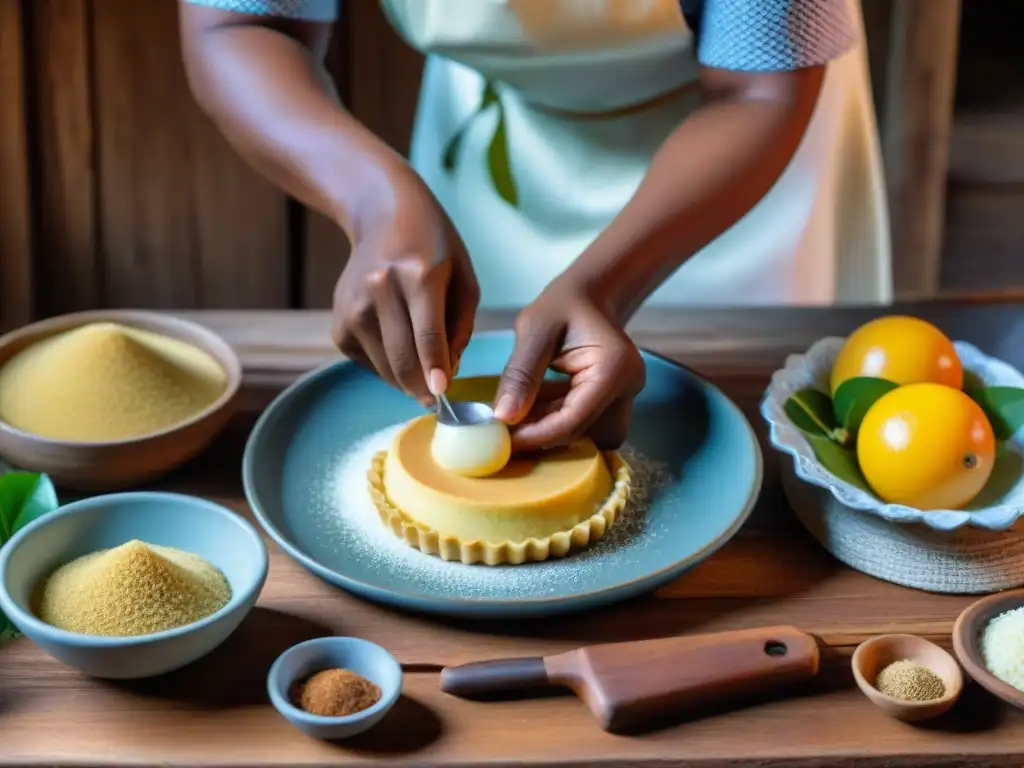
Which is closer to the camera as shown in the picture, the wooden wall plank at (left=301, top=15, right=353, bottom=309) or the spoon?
the spoon

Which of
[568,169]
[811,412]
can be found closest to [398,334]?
[811,412]

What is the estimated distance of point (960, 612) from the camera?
911mm

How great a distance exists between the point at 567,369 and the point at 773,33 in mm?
406

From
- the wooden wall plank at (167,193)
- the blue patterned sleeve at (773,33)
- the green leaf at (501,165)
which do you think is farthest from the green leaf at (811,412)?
the wooden wall plank at (167,193)

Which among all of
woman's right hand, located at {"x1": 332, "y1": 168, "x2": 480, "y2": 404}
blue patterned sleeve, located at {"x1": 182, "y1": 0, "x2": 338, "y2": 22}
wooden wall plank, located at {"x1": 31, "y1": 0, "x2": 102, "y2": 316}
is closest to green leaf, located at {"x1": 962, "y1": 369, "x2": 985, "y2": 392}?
woman's right hand, located at {"x1": 332, "y1": 168, "x2": 480, "y2": 404}

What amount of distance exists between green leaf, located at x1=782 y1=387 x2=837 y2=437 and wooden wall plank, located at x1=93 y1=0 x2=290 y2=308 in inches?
49.2

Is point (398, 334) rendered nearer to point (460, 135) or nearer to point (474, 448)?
point (474, 448)

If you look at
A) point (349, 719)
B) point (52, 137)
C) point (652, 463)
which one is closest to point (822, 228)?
point (652, 463)

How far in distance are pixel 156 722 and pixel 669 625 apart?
0.37 meters

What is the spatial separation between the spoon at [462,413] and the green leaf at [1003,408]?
1.41 feet

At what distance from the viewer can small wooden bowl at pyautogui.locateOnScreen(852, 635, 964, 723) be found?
30.9 inches

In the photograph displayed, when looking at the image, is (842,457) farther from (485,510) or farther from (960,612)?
(485,510)

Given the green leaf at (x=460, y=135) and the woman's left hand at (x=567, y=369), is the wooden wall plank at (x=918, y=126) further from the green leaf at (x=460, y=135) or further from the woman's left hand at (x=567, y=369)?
the woman's left hand at (x=567, y=369)

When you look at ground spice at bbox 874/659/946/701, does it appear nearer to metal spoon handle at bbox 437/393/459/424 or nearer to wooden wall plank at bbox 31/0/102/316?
metal spoon handle at bbox 437/393/459/424
